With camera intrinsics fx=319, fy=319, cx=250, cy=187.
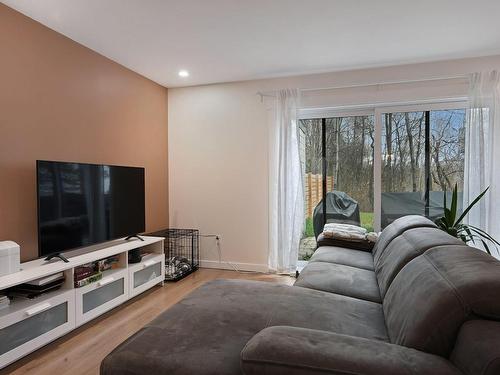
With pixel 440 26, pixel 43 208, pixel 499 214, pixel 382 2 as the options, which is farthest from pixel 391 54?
pixel 43 208

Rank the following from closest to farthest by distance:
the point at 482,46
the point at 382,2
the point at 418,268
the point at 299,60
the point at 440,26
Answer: the point at 418,268, the point at 382,2, the point at 440,26, the point at 482,46, the point at 299,60

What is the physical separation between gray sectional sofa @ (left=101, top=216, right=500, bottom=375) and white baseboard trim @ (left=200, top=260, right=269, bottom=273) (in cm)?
202

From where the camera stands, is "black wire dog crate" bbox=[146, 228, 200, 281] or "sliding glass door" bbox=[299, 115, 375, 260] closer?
"sliding glass door" bbox=[299, 115, 375, 260]

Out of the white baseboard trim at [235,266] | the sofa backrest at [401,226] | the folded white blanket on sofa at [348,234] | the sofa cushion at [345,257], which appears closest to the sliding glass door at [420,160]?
the folded white blanket on sofa at [348,234]

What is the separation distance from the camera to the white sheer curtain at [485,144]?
3.21m

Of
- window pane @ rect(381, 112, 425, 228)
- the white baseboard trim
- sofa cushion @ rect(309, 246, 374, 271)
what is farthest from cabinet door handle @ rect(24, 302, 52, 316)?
window pane @ rect(381, 112, 425, 228)

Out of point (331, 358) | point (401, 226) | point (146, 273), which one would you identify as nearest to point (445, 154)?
point (401, 226)

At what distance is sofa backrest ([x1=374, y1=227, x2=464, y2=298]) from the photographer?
1.74m

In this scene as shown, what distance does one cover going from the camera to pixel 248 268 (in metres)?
4.10

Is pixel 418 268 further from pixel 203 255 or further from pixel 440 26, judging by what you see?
pixel 203 255

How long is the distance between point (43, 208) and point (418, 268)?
8.24 ft

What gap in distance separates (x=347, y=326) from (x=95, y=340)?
1882 millimetres

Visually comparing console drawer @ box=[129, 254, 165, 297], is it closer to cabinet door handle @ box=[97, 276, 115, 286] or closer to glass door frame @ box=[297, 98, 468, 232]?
cabinet door handle @ box=[97, 276, 115, 286]

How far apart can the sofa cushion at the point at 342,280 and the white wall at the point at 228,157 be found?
5.56 ft
